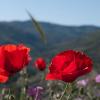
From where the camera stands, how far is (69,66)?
83.7 inches

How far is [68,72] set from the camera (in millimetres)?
2092

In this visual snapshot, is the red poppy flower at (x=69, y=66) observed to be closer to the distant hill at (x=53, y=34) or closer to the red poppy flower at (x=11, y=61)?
the red poppy flower at (x=11, y=61)

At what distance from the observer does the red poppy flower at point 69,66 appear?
6.84 feet

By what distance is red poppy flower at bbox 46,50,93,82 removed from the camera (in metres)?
2.08

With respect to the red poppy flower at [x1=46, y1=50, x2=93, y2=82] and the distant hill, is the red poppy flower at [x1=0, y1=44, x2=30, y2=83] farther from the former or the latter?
the distant hill

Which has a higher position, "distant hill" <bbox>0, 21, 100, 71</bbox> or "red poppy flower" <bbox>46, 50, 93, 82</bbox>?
"red poppy flower" <bbox>46, 50, 93, 82</bbox>

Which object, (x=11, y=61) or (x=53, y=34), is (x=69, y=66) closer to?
(x=11, y=61)

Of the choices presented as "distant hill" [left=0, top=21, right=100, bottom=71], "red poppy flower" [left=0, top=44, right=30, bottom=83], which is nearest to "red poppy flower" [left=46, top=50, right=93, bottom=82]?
"red poppy flower" [left=0, top=44, right=30, bottom=83]

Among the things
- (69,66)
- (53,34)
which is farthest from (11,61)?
(53,34)

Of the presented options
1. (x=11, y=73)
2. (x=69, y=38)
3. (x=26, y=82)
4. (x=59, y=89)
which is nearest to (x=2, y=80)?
(x=11, y=73)

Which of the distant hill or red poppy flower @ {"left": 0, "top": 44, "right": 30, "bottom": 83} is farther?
the distant hill

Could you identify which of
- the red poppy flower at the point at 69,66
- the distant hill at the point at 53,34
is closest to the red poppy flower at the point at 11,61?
the red poppy flower at the point at 69,66

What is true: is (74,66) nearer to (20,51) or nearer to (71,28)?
(20,51)

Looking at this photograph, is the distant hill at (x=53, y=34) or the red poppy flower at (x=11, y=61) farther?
the distant hill at (x=53, y=34)
